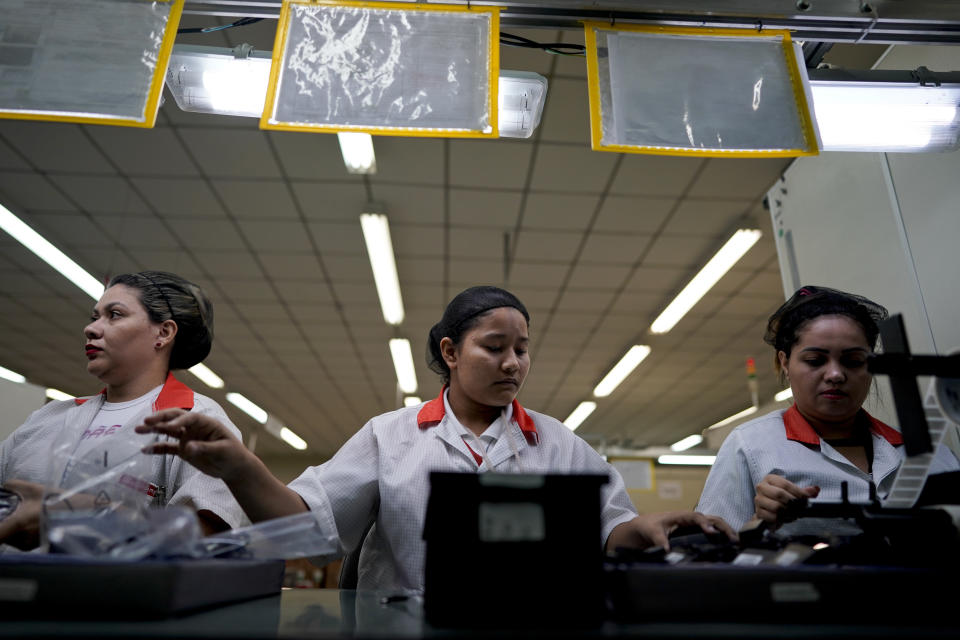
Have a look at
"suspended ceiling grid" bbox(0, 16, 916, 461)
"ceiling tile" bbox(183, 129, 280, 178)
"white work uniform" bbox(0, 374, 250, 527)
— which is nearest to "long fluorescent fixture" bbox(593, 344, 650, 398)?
"suspended ceiling grid" bbox(0, 16, 916, 461)

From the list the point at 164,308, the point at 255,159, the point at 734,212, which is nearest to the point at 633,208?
the point at 734,212

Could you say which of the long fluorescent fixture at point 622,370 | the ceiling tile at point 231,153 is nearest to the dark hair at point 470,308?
the ceiling tile at point 231,153

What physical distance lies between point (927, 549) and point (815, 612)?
28 centimetres

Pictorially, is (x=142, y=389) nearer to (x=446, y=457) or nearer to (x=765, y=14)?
(x=446, y=457)

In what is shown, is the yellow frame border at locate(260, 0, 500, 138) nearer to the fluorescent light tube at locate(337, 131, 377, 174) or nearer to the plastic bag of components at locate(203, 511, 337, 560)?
the plastic bag of components at locate(203, 511, 337, 560)

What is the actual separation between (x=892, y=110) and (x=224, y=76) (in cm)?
202

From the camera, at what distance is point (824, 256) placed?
94.9 inches

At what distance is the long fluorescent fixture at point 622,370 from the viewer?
6.48m

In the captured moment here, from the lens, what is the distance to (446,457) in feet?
4.14

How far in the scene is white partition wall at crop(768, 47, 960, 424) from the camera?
5.82 ft

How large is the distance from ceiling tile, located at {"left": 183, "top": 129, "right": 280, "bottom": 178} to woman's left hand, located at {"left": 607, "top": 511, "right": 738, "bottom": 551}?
10.6 ft

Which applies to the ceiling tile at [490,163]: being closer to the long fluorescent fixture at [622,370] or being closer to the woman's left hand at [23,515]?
the woman's left hand at [23,515]

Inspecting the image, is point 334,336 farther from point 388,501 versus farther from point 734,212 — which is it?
point 388,501

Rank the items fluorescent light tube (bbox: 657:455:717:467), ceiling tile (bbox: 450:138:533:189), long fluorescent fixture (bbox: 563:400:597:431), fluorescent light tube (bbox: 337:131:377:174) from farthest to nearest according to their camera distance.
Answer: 1. long fluorescent fixture (bbox: 563:400:597:431)
2. ceiling tile (bbox: 450:138:533:189)
3. fluorescent light tube (bbox: 337:131:377:174)
4. fluorescent light tube (bbox: 657:455:717:467)
